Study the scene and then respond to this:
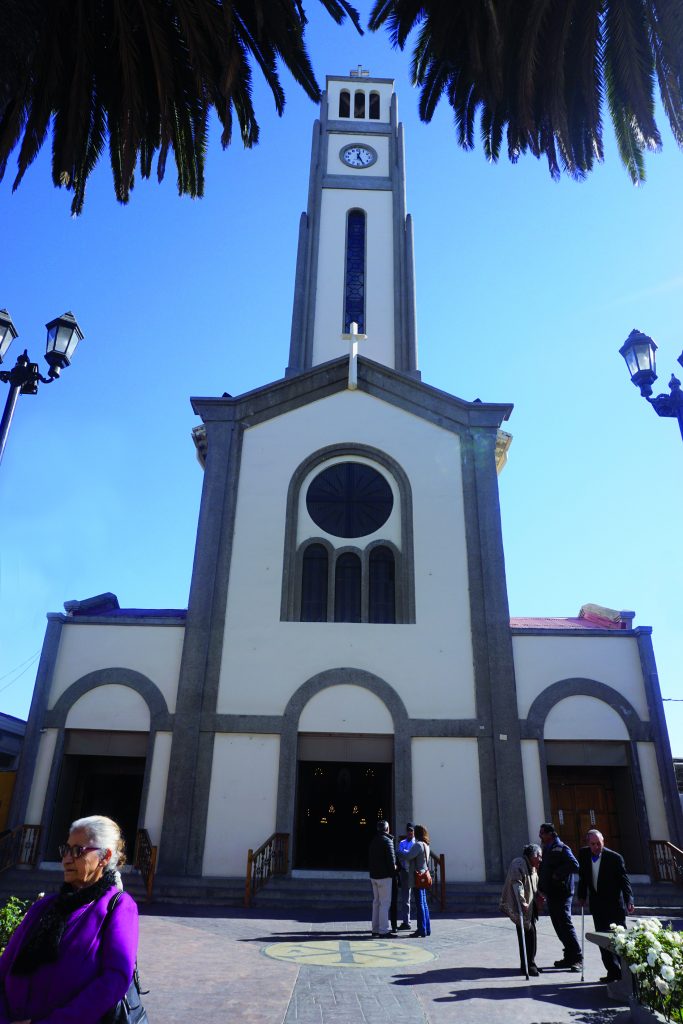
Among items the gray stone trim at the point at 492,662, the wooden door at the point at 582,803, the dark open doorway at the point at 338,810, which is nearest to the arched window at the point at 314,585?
the dark open doorway at the point at 338,810

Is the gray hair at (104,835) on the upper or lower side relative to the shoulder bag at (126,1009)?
upper

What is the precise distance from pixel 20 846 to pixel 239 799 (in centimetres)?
467

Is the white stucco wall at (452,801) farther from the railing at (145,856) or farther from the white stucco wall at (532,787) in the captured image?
the railing at (145,856)

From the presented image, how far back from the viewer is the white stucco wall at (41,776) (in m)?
15.6

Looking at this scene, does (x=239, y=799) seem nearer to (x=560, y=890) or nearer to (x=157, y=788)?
(x=157, y=788)

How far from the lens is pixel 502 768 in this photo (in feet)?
52.0

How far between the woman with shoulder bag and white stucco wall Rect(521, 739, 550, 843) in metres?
5.45

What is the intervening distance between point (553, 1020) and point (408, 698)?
1048cm

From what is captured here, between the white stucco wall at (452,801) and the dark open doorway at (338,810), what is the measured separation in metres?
1.14

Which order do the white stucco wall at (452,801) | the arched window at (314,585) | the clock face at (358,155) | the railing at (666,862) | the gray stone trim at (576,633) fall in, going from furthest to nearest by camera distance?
the clock face at (358,155) → the arched window at (314,585) → the gray stone trim at (576,633) → the white stucco wall at (452,801) → the railing at (666,862)

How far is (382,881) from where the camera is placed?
1038cm

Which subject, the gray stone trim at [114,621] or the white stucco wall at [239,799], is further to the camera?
the gray stone trim at [114,621]

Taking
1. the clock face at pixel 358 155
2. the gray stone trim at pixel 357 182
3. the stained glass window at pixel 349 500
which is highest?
the clock face at pixel 358 155

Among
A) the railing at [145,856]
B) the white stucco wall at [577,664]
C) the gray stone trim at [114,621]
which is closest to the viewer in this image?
the railing at [145,856]
